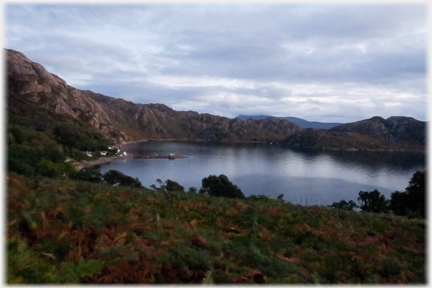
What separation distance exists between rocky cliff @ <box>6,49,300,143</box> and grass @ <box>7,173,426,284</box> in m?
91.8

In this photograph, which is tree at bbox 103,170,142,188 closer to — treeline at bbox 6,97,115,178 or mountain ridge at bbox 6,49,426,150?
treeline at bbox 6,97,115,178

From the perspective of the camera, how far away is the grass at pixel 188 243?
14.6 ft

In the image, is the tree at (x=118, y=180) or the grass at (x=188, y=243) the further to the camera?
the tree at (x=118, y=180)

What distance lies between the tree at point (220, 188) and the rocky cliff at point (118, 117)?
76.1 meters

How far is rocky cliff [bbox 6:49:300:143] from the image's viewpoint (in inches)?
3853

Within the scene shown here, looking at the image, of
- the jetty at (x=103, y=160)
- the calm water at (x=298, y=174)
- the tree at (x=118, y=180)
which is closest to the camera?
the tree at (x=118, y=180)

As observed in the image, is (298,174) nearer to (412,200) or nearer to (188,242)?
(412,200)

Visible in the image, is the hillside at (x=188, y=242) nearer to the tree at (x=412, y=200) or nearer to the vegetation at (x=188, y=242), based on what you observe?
the vegetation at (x=188, y=242)

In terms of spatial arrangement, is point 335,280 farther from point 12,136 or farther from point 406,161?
point 406,161

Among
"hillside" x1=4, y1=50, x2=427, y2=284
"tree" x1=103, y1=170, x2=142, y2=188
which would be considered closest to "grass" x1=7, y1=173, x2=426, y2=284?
"hillside" x1=4, y1=50, x2=427, y2=284

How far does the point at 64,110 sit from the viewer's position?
3802 inches

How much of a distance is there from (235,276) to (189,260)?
81 cm

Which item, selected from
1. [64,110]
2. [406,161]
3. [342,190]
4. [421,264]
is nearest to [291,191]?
[342,190]

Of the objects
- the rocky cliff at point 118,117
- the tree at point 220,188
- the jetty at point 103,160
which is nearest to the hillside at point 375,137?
the rocky cliff at point 118,117
